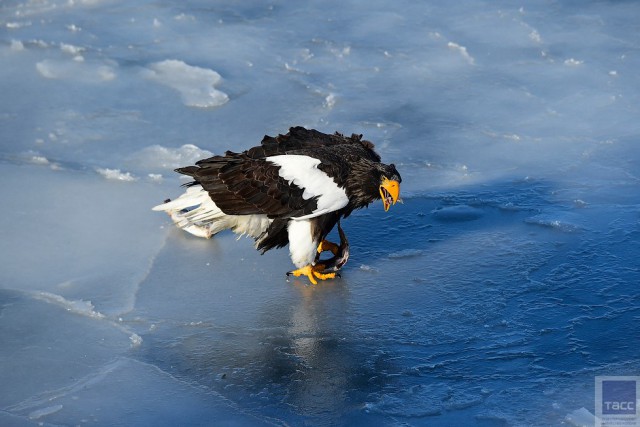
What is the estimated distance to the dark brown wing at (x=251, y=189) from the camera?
5.53 m

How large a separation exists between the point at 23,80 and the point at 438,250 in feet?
13.8

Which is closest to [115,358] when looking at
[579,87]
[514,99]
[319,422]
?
[319,422]

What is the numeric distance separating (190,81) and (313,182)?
305 centimetres

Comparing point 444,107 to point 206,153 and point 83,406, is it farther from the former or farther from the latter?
point 83,406

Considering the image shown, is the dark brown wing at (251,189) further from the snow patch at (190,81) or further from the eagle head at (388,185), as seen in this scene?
the snow patch at (190,81)

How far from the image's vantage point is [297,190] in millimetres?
5504

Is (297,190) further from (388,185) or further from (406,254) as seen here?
(406,254)

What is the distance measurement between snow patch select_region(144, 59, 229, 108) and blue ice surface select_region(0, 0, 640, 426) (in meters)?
0.02

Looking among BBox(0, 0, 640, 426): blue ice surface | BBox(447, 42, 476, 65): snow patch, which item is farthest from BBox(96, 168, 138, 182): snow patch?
BBox(447, 42, 476, 65): snow patch

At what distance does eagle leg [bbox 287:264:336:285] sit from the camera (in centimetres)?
567

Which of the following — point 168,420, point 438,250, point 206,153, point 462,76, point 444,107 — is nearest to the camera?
point 168,420

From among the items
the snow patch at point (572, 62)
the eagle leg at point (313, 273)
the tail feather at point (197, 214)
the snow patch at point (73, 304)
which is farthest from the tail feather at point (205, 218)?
the snow patch at point (572, 62)

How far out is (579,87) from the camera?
8141 millimetres

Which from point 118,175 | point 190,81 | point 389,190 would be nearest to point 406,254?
point 389,190
